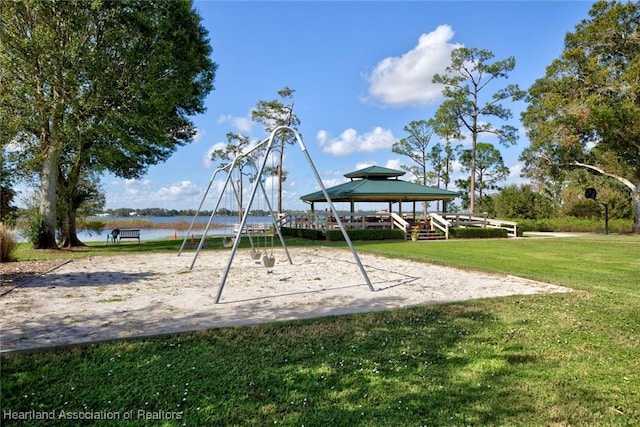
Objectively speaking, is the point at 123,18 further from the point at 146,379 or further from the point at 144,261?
the point at 146,379

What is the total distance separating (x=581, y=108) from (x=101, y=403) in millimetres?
25797

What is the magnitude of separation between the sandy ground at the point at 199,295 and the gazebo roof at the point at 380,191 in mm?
10875

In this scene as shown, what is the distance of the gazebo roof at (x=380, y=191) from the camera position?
20.7 m

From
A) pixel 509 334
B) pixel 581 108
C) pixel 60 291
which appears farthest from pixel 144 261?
pixel 581 108

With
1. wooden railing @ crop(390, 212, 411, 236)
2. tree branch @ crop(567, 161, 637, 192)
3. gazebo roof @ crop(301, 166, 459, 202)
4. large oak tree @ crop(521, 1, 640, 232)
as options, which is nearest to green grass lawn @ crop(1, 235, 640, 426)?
wooden railing @ crop(390, 212, 411, 236)

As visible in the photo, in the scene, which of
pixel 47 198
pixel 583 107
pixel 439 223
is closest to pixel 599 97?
pixel 583 107

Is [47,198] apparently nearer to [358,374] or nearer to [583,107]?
[358,374]

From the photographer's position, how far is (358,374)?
3.27m

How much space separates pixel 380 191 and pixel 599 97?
13.2m

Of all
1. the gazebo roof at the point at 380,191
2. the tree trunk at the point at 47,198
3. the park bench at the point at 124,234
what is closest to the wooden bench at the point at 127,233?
the park bench at the point at 124,234

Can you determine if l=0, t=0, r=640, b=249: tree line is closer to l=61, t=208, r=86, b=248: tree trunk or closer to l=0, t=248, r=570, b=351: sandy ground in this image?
l=61, t=208, r=86, b=248: tree trunk

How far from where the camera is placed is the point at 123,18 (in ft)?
41.6

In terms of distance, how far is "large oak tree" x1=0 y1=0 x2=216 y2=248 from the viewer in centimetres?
1191

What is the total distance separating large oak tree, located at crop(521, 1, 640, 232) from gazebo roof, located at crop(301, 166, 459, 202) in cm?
799
